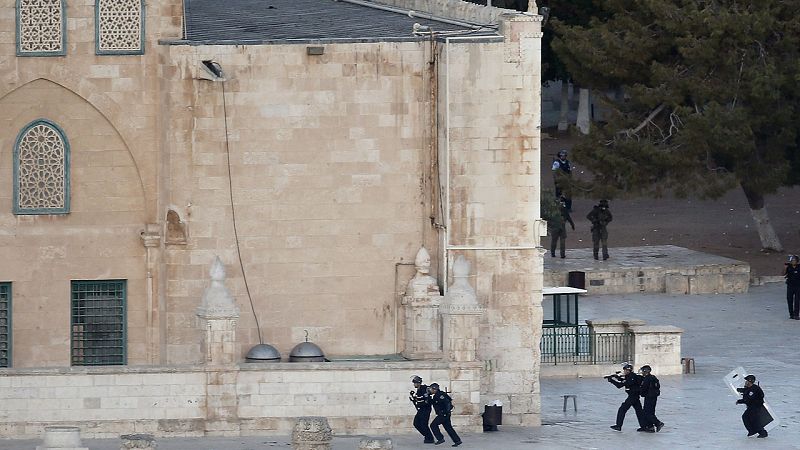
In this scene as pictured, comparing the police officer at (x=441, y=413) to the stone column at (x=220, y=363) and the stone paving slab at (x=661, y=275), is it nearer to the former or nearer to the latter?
the stone column at (x=220, y=363)

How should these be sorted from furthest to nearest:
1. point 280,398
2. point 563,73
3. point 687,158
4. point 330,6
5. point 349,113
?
point 563,73 → point 687,158 → point 330,6 → point 349,113 → point 280,398

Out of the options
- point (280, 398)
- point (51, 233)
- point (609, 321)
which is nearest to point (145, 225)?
point (51, 233)

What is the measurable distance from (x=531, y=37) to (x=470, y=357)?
5543 millimetres

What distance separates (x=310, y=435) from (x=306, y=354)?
4.82m

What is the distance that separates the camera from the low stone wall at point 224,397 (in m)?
37.7

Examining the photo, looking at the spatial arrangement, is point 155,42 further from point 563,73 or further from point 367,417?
point 563,73

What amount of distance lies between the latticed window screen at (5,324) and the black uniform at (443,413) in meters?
7.71

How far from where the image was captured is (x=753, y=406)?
128 feet

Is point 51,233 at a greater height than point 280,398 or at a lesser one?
greater

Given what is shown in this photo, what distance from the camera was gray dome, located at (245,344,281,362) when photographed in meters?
39.8

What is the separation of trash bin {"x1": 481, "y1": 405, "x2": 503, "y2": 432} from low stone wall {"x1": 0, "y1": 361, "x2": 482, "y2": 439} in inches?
21.1

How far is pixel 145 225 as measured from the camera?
40438mm

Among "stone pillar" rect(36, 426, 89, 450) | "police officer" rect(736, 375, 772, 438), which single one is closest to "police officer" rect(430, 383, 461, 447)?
"police officer" rect(736, 375, 772, 438)

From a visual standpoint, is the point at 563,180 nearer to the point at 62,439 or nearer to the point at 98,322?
the point at 98,322
